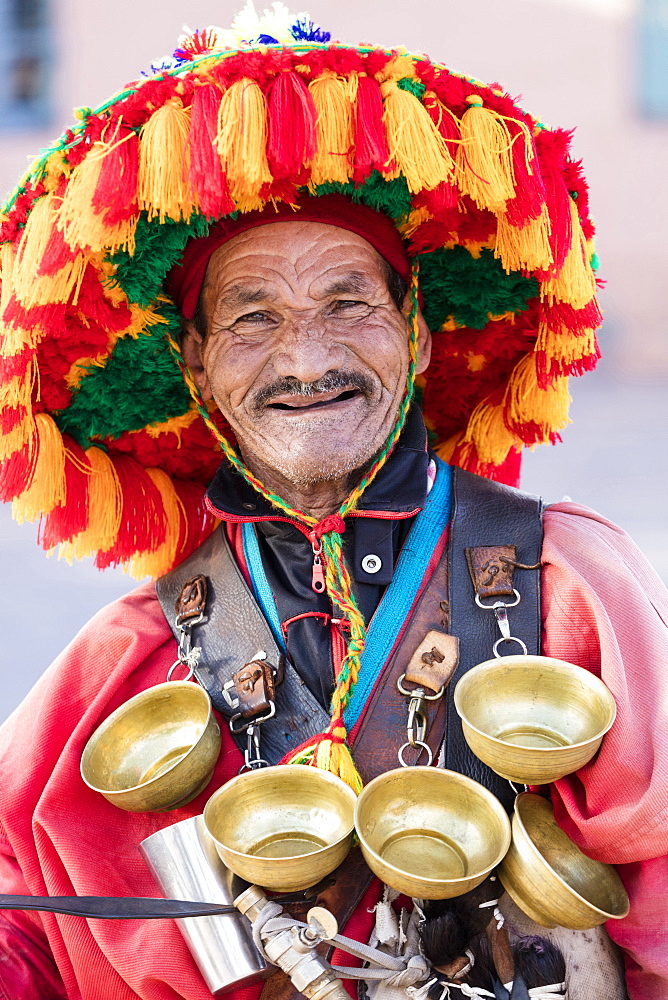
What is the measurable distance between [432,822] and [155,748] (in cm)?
60

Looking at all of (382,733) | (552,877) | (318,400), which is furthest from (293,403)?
(552,877)

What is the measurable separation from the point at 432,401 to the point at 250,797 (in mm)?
1180

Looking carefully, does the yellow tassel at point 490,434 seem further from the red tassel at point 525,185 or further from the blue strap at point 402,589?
the red tassel at point 525,185

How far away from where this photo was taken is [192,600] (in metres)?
2.45

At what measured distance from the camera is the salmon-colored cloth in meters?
1.84

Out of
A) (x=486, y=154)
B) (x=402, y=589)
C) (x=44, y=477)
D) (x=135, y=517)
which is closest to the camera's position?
(x=486, y=154)

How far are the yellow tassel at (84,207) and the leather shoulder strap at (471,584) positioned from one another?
0.91 m

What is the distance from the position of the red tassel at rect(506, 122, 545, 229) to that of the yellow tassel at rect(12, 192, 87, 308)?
837mm

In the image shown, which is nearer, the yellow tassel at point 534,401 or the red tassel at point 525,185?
the red tassel at point 525,185

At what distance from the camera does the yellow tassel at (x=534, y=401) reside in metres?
2.58

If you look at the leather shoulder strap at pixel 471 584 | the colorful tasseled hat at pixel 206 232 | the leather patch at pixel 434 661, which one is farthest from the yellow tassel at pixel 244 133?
the leather patch at pixel 434 661

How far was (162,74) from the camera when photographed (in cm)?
208

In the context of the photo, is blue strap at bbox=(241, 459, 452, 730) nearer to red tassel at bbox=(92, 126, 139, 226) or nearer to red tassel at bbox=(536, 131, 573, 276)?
red tassel at bbox=(536, 131, 573, 276)

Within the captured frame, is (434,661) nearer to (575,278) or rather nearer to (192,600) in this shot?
(192,600)
